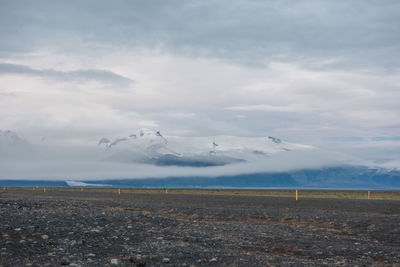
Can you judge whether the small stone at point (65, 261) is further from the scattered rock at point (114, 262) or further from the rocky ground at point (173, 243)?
the scattered rock at point (114, 262)

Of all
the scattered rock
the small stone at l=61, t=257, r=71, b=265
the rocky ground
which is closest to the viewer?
the small stone at l=61, t=257, r=71, b=265

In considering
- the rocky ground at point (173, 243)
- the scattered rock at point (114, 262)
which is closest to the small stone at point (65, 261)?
the rocky ground at point (173, 243)

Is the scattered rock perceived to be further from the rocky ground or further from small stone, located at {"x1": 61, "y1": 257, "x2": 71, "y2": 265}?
small stone, located at {"x1": 61, "y1": 257, "x2": 71, "y2": 265}

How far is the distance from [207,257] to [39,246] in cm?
646

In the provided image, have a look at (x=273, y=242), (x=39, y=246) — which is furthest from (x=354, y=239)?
(x=39, y=246)

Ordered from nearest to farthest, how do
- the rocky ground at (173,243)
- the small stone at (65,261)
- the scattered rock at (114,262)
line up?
the small stone at (65,261)
the scattered rock at (114,262)
the rocky ground at (173,243)

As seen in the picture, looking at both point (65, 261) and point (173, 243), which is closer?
point (65, 261)

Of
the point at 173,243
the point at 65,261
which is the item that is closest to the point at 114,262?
the point at 65,261

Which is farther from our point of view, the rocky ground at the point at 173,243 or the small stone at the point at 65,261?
the rocky ground at the point at 173,243

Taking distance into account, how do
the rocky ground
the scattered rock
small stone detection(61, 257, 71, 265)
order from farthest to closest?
the rocky ground, the scattered rock, small stone detection(61, 257, 71, 265)

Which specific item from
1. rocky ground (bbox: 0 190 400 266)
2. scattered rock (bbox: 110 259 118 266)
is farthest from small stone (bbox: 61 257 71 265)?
scattered rock (bbox: 110 259 118 266)

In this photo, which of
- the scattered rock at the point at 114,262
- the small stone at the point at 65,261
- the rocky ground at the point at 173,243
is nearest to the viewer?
the small stone at the point at 65,261

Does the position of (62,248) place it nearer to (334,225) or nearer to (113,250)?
(113,250)

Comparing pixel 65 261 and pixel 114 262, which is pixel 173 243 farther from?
pixel 65 261
